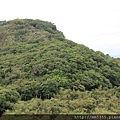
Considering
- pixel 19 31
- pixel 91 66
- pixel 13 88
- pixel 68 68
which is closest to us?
pixel 13 88

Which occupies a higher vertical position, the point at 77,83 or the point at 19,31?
the point at 19,31

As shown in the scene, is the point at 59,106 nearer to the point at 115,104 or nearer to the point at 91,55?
the point at 115,104

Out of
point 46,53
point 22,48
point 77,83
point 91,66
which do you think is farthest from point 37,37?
point 77,83

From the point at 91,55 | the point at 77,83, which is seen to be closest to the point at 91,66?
the point at 91,55

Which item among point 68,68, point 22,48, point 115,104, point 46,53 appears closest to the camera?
point 115,104

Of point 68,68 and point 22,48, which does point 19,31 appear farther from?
point 68,68

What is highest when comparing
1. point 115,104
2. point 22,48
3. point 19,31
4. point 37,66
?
point 19,31

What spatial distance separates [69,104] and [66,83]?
14.5 feet

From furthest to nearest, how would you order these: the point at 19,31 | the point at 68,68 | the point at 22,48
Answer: the point at 19,31 → the point at 22,48 → the point at 68,68

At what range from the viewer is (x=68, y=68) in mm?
25297

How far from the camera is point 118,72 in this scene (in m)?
28.9

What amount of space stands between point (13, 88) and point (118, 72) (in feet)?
42.2

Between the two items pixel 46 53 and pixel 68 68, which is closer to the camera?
pixel 68 68

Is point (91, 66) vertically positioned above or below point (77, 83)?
above
